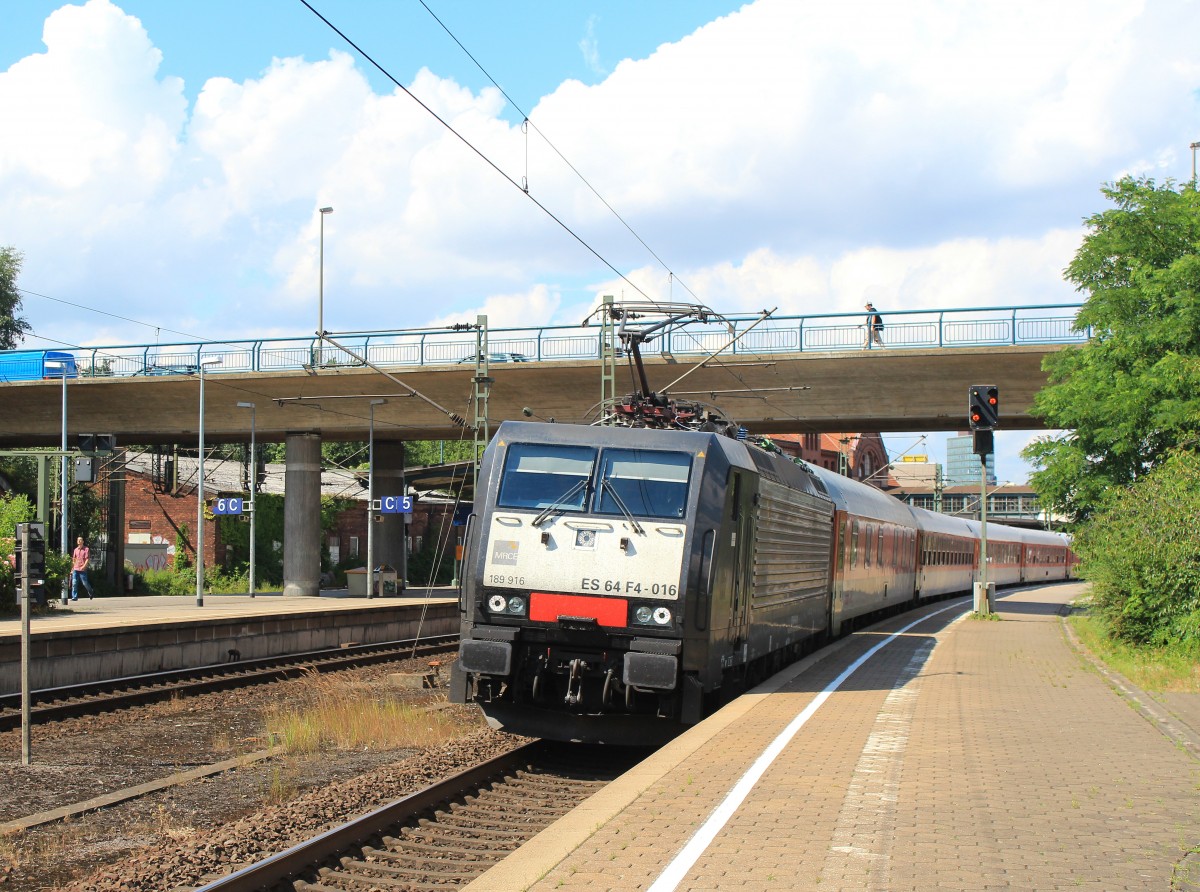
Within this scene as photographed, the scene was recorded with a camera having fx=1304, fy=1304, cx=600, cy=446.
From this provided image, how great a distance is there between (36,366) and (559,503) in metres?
32.5

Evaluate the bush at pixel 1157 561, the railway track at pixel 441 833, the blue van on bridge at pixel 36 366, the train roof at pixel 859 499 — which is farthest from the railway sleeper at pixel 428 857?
the blue van on bridge at pixel 36 366

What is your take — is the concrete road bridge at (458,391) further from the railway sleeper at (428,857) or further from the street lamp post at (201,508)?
the railway sleeper at (428,857)

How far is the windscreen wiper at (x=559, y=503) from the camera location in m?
11.5

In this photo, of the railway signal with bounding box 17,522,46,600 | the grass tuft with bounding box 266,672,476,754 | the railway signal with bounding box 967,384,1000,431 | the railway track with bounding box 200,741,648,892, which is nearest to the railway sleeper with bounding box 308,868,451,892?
the railway track with bounding box 200,741,648,892

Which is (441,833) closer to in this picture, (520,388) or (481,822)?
(481,822)

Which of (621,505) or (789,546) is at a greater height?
(621,505)

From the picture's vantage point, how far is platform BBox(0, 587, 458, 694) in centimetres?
1814

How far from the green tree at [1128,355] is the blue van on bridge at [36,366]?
93.7 feet

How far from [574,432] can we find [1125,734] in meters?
5.36

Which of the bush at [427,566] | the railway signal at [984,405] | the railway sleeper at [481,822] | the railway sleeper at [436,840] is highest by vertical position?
the railway signal at [984,405]

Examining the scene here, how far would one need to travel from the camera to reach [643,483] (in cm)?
1166

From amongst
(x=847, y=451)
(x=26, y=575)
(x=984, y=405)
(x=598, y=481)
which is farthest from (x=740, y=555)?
(x=847, y=451)

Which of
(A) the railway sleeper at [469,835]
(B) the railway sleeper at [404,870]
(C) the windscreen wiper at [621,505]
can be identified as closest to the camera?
(B) the railway sleeper at [404,870]

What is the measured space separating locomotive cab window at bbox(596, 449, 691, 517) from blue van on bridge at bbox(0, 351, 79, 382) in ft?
104
